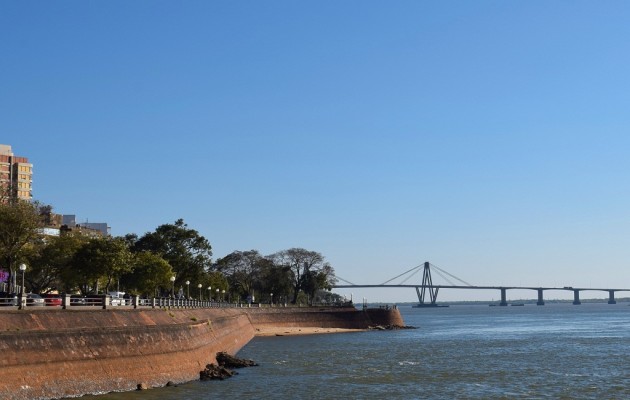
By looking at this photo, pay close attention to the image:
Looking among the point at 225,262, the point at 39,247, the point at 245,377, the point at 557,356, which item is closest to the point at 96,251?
the point at 39,247

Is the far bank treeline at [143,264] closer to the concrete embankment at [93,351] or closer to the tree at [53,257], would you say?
the tree at [53,257]

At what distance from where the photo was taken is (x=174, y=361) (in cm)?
4559

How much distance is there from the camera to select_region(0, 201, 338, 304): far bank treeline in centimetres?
6762

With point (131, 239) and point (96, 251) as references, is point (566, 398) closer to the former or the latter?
point (96, 251)

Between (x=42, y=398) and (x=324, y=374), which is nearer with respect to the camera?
(x=42, y=398)

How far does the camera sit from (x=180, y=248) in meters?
106

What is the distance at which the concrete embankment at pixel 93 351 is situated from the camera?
35.1m

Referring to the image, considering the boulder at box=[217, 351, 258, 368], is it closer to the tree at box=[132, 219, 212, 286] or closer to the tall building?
the tree at box=[132, 219, 212, 286]

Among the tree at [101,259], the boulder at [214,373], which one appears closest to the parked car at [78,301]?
the boulder at [214,373]

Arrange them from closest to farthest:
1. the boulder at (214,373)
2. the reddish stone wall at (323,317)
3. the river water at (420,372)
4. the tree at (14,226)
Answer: the river water at (420,372) < the boulder at (214,373) < the tree at (14,226) < the reddish stone wall at (323,317)

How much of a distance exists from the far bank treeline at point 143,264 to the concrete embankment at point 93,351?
17257 millimetres

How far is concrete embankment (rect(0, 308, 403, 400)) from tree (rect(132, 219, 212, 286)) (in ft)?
165

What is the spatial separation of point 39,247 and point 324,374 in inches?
1587

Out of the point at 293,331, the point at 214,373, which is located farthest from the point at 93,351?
the point at 293,331
